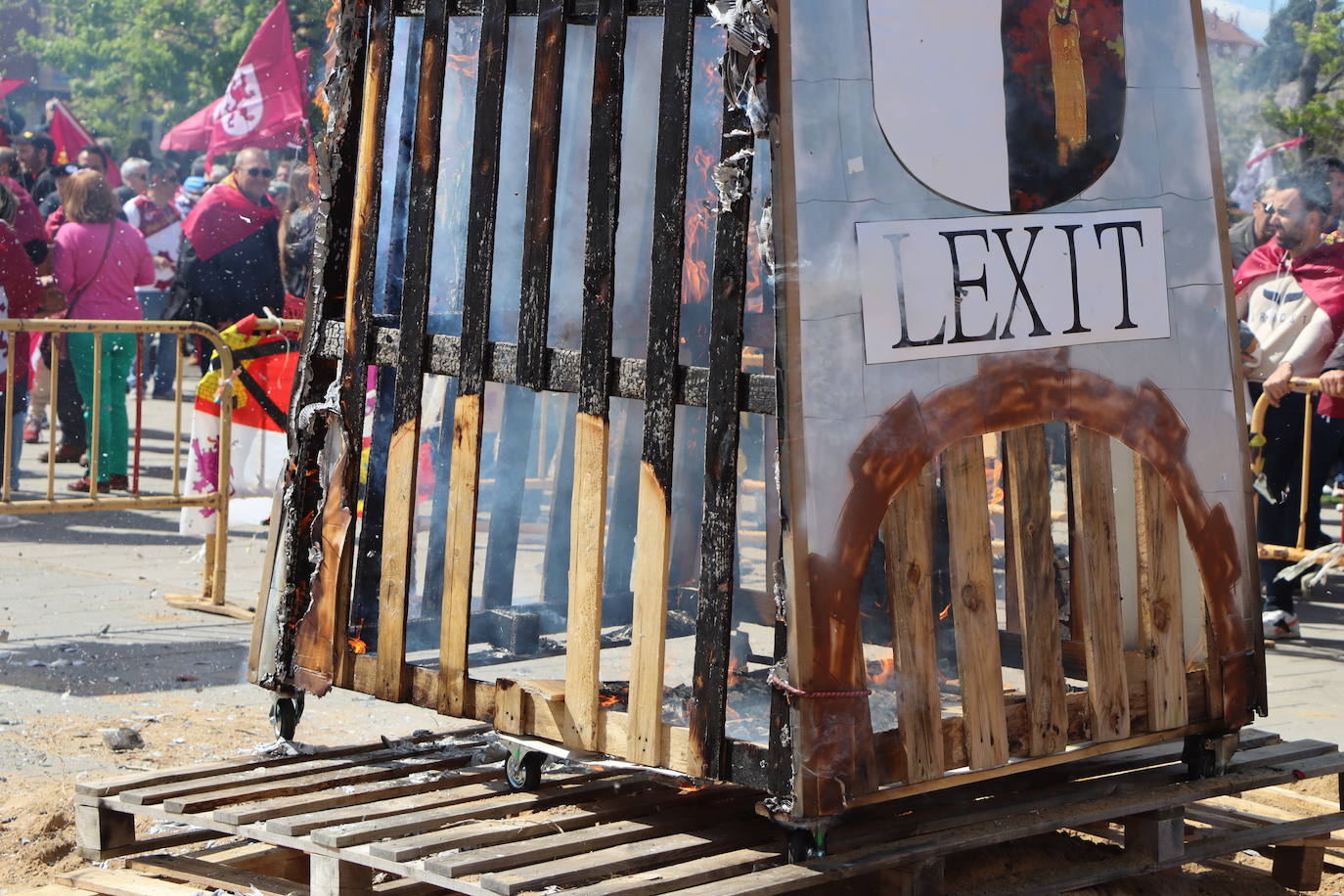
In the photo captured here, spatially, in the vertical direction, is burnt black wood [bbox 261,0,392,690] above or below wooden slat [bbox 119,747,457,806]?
above

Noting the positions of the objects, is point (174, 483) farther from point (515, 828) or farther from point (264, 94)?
point (264, 94)

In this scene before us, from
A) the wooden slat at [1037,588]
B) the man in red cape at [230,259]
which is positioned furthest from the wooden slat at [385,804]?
the man in red cape at [230,259]

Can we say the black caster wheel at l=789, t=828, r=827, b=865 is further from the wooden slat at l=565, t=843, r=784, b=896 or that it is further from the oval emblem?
the oval emblem

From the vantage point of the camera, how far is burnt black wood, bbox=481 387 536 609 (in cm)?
439

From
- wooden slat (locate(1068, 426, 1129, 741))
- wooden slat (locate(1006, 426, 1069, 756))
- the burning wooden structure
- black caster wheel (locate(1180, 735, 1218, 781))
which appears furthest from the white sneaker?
wooden slat (locate(1006, 426, 1069, 756))

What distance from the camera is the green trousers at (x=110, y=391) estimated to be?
32.8 ft

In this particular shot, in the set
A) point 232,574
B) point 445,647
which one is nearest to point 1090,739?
point 445,647

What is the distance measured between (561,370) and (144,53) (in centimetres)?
3564

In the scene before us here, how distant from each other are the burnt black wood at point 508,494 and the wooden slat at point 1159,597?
5.28 ft

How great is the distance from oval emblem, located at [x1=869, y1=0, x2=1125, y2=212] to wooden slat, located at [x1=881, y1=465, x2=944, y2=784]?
0.71 metres

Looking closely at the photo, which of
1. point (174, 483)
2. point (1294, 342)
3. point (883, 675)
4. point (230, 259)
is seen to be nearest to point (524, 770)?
point (883, 675)

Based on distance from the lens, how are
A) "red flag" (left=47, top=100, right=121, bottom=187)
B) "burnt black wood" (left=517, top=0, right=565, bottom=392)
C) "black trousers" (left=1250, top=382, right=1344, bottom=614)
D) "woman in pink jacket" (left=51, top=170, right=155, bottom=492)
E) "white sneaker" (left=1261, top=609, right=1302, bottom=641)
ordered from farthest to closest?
"red flag" (left=47, top=100, right=121, bottom=187)
"woman in pink jacket" (left=51, top=170, right=155, bottom=492)
"black trousers" (left=1250, top=382, right=1344, bottom=614)
"white sneaker" (left=1261, top=609, right=1302, bottom=641)
"burnt black wood" (left=517, top=0, right=565, bottom=392)

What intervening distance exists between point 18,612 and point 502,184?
4.48 m

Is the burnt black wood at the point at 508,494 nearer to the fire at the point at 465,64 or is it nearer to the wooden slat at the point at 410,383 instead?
the wooden slat at the point at 410,383
